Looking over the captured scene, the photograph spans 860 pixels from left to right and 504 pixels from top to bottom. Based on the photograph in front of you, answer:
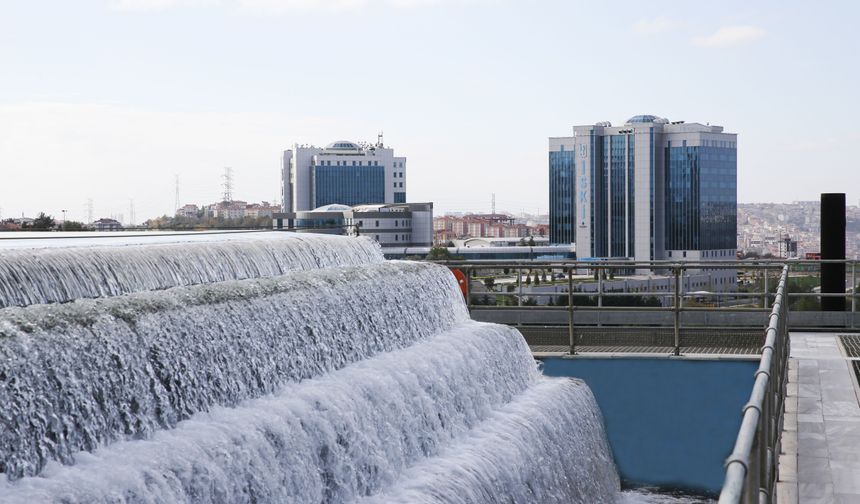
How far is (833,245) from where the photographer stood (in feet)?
48.5

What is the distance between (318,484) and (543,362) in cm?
553

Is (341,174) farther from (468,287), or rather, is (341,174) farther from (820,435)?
(820,435)

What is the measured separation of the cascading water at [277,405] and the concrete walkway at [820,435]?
171 cm

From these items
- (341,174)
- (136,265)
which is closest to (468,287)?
(136,265)

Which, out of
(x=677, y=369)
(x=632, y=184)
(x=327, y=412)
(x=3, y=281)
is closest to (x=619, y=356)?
(x=677, y=369)

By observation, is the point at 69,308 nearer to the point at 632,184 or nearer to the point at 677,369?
the point at 677,369

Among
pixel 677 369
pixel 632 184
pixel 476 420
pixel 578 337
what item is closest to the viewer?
pixel 476 420

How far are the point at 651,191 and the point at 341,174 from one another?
49337 millimetres

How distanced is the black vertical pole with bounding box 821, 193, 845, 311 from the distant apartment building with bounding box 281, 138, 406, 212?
13532 cm

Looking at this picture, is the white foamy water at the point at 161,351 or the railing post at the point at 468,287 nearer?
the white foamy water at the point at 161,351

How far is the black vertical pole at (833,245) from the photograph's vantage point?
14195 millimetres

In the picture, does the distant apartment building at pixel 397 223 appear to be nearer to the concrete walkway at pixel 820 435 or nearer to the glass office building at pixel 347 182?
the glass office building at pixel 347 182

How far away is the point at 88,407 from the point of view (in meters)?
5.18

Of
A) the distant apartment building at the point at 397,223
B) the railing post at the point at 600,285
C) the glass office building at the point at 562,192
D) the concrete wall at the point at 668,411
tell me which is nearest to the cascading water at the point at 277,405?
the concrete wall at the point at 668,411
